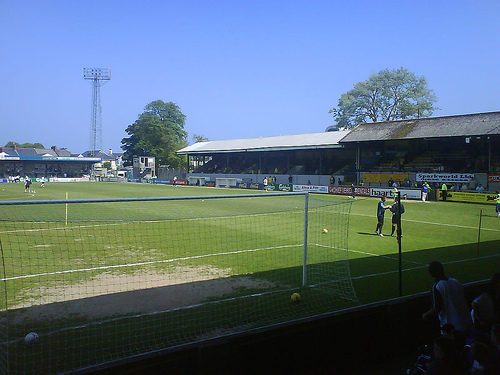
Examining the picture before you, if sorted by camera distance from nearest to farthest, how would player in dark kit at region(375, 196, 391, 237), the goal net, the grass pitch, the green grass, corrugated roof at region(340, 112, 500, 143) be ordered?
the goal net, the green grass, the grass pitch, player in dark kit at region(375, 196, 391, 237), corrugated roof at region(340, 112, 500, 143)

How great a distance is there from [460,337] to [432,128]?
1532 inches

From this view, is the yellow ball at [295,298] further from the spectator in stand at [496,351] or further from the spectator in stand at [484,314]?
the spectator in stand at [496,351]

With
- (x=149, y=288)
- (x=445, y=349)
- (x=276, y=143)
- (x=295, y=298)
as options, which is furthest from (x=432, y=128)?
(x=445, y=349)

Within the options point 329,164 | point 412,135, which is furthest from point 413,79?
point 412,135

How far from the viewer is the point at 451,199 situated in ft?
112

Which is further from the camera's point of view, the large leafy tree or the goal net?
the large leafy tree

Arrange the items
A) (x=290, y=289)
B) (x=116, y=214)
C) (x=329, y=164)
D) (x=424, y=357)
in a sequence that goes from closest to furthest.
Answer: (x=424, y=357) → (x=290, y=289) → (x=116, y=214) → (x=329, y=164)

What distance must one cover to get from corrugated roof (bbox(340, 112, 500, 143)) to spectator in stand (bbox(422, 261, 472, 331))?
112 feet

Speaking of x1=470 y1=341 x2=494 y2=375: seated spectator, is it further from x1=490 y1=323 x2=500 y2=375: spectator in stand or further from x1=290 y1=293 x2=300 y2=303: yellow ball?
x1=290 y1=293 x2=300 y2=303: yellow ball

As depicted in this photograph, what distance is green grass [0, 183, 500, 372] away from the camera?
707 cm

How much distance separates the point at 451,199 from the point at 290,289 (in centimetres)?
2922

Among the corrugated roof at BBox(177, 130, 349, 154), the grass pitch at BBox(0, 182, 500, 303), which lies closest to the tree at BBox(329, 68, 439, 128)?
the corrugated roof at BBox(177, 130, 349, 154)

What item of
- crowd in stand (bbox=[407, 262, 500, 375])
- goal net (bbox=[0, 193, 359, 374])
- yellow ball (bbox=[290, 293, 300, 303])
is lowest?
goal net (bbox=[0, 193, 359, 374])

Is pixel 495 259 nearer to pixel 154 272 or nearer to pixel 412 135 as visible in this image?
pixel 154 272
